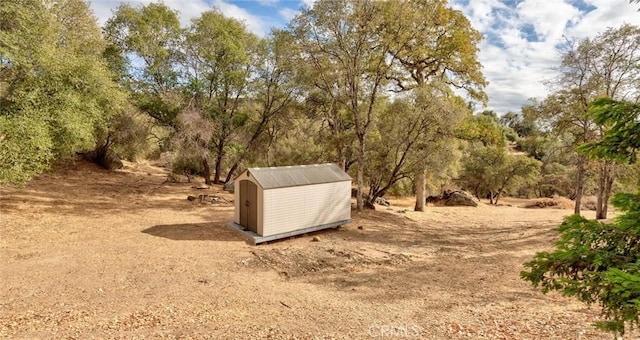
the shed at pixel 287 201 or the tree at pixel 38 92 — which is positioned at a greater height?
the tree at pixel 38 92

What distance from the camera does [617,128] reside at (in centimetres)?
348

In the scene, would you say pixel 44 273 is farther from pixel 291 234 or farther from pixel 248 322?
pixel 291 234

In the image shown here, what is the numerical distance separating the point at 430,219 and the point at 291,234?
28.8ft

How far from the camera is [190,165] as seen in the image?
Answer: 23.2 metres

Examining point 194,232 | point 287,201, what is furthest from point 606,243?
point 194,232

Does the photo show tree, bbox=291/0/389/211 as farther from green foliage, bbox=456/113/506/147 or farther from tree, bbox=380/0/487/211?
green foliage, bbox=456/113/506/147

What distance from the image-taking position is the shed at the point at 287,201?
1067cm

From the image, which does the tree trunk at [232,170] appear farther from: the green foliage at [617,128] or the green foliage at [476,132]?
the green foliage at [617,128]

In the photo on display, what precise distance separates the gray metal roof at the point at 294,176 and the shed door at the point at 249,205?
451mm

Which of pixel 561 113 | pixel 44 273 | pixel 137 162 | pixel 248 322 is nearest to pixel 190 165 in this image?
pixel 137 162

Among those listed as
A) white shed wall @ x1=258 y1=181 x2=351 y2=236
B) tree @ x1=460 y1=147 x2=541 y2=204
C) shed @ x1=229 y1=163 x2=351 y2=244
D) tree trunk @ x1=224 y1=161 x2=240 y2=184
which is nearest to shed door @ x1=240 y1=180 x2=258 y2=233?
shed @ x1=229 y1=163 x2=351 y2=244

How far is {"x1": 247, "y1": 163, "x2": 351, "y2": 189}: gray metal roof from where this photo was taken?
10742 mm

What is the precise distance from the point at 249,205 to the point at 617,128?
981 centimetres

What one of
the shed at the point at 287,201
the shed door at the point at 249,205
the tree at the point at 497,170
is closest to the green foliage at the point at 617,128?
the shed at the point at 287,201
